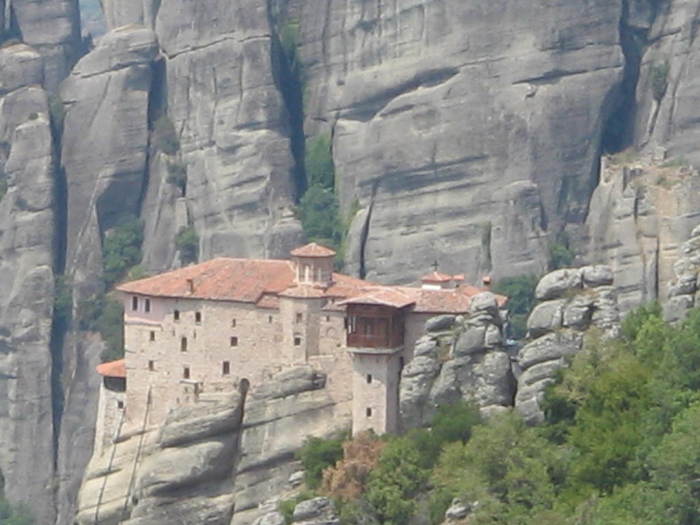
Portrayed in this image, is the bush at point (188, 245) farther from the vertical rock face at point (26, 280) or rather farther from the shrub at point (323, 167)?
the vertical rock face at point (26, 280)

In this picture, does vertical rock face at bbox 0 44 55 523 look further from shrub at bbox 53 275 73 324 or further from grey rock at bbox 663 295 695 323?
grey rock at bbox 663 295 695 323

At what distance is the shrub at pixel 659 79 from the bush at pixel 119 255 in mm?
18911

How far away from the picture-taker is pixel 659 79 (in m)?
126

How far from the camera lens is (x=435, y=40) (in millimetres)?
126562

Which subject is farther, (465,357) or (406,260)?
(406,260)

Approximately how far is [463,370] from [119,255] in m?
41.2

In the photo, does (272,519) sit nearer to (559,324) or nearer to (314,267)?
(314,267)

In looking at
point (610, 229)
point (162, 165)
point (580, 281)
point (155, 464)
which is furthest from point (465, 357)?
point (162, 165)

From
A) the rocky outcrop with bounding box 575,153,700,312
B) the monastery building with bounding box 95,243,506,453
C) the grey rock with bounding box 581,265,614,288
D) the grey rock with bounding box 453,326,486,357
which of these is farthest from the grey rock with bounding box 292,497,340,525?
Result: the rocky outcrop with bounding box 575,153,700,312

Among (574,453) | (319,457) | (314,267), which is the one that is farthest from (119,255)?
(574,453)

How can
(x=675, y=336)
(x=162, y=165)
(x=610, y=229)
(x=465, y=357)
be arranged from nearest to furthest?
(x=675, y=336) < (x=465, y=357) < (x=610, y=229) < (x=162, y=165)

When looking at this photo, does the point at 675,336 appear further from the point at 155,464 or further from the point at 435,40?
the point at 435,40

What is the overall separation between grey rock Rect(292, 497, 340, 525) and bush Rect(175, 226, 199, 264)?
38.3 m

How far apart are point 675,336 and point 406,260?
125ft
